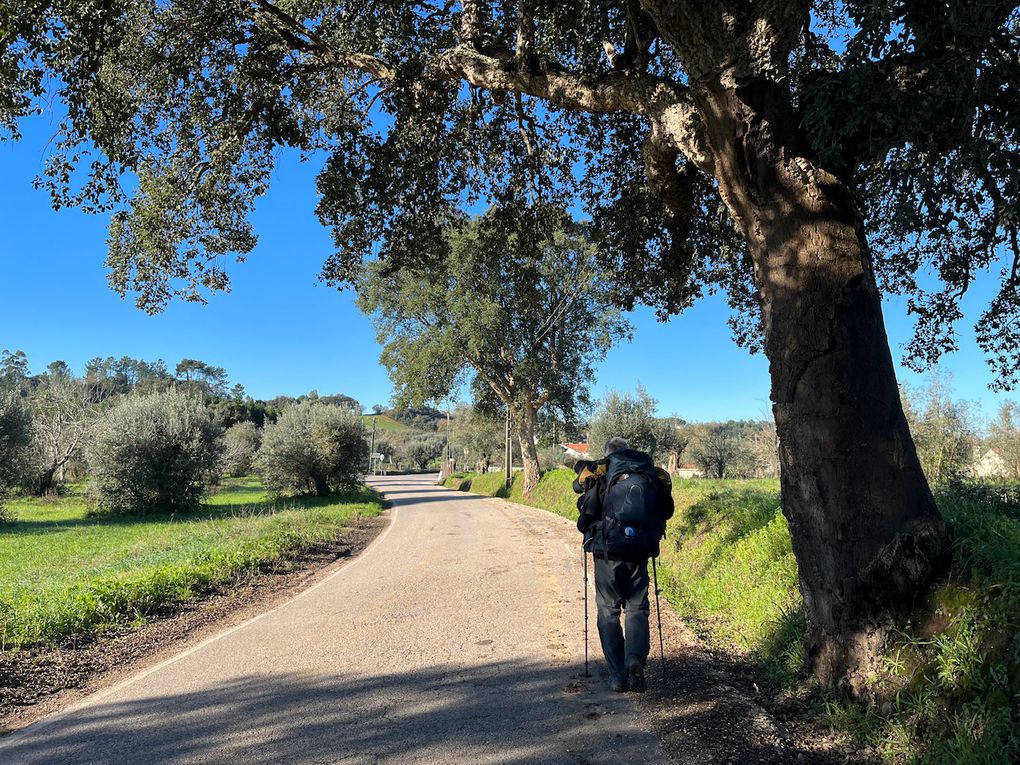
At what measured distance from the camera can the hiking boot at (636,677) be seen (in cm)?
457

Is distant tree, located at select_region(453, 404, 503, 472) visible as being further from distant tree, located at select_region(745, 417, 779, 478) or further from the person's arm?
the person's arm

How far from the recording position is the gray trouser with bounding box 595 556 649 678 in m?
4.66

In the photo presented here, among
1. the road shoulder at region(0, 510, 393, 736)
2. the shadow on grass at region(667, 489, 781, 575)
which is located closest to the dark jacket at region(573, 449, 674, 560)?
the shadow on grass at region(667, 489, 781, 575)

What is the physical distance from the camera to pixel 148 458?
23266mm

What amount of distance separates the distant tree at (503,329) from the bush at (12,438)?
1409 centimetres

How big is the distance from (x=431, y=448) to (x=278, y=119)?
107 metres

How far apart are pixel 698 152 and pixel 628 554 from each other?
11.7 ft

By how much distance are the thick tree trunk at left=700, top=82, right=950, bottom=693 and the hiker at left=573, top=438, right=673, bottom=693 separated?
106 centimetres

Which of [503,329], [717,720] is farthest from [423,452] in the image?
[717,720]

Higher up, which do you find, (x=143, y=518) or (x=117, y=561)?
(x=117, y=561)

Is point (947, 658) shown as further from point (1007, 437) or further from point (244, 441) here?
point (244, 441)

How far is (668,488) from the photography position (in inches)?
196

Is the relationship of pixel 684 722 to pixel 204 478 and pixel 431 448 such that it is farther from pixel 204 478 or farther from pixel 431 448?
pixel 431 448

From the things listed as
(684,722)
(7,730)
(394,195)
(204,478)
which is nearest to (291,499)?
(204,478)
